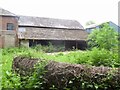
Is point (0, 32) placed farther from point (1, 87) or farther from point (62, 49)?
point (1, 87)

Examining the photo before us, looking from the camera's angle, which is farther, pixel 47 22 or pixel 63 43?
pixel 47 22

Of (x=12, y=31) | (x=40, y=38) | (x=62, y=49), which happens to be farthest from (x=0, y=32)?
(x=62, y=49)

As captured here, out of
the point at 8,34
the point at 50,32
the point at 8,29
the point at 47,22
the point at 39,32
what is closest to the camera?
the point at 8,34

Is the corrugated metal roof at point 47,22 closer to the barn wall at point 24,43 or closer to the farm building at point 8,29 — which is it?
the farm building at point 8,29

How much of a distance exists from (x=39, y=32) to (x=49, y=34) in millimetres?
1498

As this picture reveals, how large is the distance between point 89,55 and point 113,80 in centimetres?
384

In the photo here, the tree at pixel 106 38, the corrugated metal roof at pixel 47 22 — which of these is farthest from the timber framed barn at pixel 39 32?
the tree at pixel 106 38

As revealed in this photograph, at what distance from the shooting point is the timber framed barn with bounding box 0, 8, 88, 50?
33.0 meters

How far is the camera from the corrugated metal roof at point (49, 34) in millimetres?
34438

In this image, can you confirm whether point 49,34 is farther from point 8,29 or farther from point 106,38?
point 106,38

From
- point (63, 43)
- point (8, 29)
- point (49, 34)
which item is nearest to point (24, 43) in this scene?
point (8, 29)

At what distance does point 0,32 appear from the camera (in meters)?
32.7

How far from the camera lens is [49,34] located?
36.2 m

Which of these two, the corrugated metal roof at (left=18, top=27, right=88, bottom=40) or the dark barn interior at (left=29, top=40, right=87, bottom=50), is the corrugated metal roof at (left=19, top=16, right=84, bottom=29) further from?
the dark barn interior at (left=29, top=40, right=87, bottom=50)
